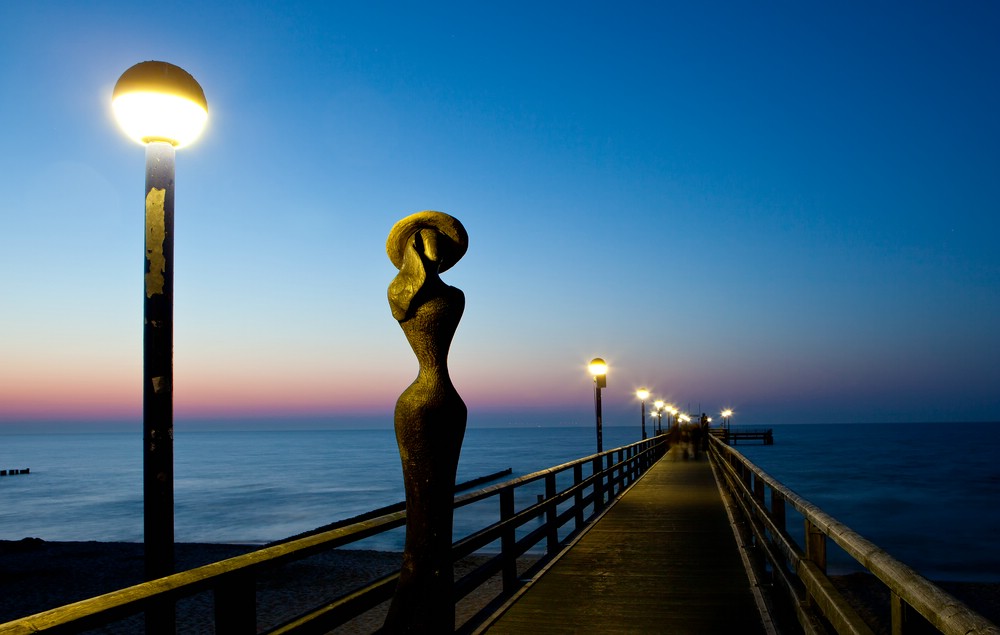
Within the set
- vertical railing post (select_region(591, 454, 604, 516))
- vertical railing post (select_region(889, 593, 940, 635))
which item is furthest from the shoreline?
vertical railing post (select_region(889, 593, 940, 635))

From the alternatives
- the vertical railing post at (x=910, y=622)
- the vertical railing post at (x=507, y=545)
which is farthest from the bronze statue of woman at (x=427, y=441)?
the vertical railing post at (x=507, y=545)

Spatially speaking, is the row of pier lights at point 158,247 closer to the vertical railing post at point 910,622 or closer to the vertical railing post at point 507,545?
the vertical railing post at point 910,622

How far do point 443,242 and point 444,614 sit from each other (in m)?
Result: 1.99

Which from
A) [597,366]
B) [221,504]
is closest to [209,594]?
[597,366]

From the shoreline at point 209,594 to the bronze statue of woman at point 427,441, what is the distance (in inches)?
406

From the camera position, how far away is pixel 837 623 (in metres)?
3.55

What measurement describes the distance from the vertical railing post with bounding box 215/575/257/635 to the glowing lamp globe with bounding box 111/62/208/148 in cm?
223

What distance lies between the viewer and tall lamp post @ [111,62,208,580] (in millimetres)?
3203

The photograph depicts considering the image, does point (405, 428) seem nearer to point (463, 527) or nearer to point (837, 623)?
point (837, 623)

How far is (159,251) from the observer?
3498 mm

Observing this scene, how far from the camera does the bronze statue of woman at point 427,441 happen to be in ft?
12.2

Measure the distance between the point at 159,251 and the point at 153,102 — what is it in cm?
79

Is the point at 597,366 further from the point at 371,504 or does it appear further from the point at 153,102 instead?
the point at 371,504

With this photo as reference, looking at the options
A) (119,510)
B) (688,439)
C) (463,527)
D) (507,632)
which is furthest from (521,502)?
(507,632)
